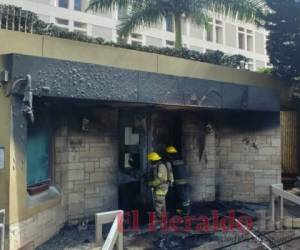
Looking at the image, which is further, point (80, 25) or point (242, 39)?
point (242, 39)

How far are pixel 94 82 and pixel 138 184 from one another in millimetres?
3780

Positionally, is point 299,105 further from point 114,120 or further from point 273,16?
point 114,120

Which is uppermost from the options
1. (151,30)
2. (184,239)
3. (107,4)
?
(151,30)

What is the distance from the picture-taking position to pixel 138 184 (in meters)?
10.1

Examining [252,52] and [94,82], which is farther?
[252,52]

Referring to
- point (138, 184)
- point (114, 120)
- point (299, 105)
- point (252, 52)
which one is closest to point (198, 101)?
point (114, 120)

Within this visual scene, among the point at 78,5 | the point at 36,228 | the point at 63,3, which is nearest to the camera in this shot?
the point at 36,228

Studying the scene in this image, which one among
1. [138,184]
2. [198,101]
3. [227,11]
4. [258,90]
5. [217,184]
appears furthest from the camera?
[227,11]

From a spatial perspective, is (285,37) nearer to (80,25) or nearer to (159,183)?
(159,183)

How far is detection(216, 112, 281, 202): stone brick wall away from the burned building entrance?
2.08 m

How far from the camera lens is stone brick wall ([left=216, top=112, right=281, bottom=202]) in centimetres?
1138

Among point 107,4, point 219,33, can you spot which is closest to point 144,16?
point 107,4

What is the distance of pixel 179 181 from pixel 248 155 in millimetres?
2756

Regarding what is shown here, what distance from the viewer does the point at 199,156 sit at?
11180 millimetres
